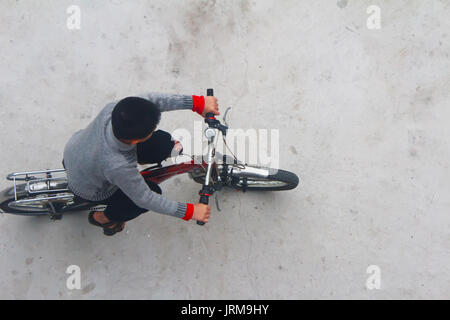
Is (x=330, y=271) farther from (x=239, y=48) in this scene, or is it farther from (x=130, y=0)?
(x=130, y=0)

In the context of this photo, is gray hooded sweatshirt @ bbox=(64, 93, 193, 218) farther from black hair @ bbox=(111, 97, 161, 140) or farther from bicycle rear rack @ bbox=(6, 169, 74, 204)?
bicycle rear rack @ bbox=(6, 169, 74, 204)

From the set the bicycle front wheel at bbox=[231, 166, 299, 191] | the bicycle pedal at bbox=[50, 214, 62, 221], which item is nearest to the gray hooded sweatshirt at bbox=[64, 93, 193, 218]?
the bicycle front wheel at bbox=[231, 166, 299, 191]

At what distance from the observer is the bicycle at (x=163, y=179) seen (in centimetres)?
207

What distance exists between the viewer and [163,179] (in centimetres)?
233

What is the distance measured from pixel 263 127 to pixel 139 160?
3.96 ft

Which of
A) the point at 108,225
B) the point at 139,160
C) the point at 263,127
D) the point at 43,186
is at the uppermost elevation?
the point at 263,127

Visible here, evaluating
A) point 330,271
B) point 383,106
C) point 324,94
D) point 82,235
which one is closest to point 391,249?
point 330,271

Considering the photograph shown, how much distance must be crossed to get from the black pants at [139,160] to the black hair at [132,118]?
2.19 feet

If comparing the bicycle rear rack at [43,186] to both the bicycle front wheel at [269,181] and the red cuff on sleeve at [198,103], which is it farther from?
the bicycle front wheel at [269,181]

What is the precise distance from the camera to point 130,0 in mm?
3068

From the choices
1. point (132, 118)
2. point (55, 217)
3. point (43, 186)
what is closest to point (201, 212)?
point (132, 118)

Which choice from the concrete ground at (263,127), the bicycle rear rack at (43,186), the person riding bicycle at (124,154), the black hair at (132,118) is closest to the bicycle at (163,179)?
the bicycle rear rack at (43,186)

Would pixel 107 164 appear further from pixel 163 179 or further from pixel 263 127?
pixel 263 127
